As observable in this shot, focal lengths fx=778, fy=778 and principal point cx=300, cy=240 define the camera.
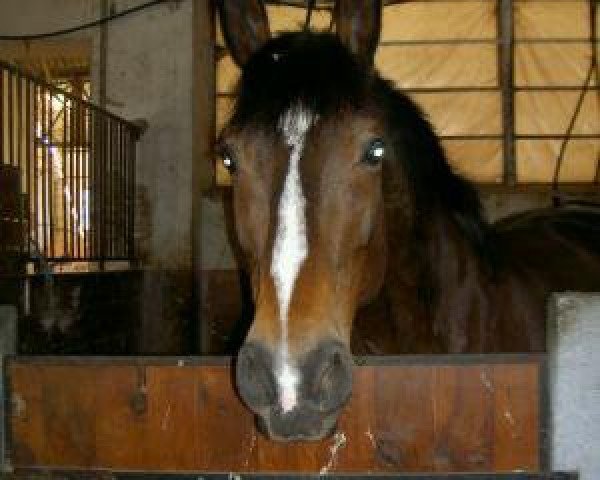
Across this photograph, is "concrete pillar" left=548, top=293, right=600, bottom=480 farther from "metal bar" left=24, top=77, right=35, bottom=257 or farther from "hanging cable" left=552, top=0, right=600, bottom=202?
"hanging cable" left=552, top=0, right=600, bottom=202

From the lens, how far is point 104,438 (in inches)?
71.7

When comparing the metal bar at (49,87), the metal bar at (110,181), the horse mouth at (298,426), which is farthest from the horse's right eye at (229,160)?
the metal bar at (110,181)

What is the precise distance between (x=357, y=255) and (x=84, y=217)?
12.4 feet

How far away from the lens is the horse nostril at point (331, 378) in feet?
5.06

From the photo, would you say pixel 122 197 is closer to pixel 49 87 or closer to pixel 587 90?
pixel 49 87

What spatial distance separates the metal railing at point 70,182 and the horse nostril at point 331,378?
9.45 feet

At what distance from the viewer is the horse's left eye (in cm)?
195

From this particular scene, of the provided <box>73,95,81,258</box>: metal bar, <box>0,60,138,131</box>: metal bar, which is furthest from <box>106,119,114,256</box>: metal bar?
<box>73,95,81,258</box>: metal bar

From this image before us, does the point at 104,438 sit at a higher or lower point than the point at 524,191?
lower

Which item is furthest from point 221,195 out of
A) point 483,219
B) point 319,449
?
point 319,449

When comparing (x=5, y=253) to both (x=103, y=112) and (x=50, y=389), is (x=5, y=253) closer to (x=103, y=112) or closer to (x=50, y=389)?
(x=103, y=112)

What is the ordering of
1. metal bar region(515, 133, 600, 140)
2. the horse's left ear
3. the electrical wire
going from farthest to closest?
metal bar region(515, 133, 600, 140), the electrical wire, the horse's left ear

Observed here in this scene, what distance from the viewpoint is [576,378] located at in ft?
5.19

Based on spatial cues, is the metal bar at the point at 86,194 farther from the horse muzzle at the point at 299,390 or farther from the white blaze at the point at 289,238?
the horse muzzle at the point at 299,390
